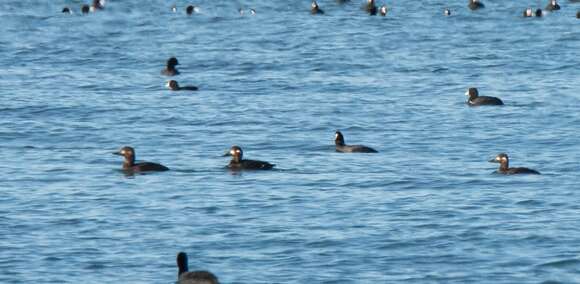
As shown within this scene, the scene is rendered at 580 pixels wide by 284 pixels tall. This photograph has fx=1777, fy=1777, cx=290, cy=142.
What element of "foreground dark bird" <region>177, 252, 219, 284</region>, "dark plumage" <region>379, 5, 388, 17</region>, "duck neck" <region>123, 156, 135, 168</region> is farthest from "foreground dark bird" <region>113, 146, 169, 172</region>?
"dark plumage" <region>379, 5, 388, 17</region>

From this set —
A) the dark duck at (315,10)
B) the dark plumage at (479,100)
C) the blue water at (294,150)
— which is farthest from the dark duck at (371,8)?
the dark plumage at (479,100)

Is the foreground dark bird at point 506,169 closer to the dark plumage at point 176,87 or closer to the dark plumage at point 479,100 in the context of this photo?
the dark plumage at point 479,100

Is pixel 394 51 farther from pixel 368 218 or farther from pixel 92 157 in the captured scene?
pixel 368 218

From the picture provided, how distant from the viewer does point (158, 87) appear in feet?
200

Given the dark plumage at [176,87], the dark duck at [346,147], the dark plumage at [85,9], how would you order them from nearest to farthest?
the dark duck at [346,147] < the dark plumage at [176,87] < the dark plumage at [85,9]

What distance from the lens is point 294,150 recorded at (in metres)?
46.6

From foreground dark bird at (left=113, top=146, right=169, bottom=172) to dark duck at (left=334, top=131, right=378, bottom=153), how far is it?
17.5ft

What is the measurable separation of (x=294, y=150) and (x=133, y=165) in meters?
5.22

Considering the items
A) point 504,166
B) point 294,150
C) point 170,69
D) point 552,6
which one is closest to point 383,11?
point 552,6

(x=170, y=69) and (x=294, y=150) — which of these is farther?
(x=170, y=69)

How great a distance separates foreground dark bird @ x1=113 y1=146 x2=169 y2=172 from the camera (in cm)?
4269

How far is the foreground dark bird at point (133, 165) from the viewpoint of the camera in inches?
1681

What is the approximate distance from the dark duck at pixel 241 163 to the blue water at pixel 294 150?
24cm

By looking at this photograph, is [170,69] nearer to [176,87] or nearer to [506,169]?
[176,87]
